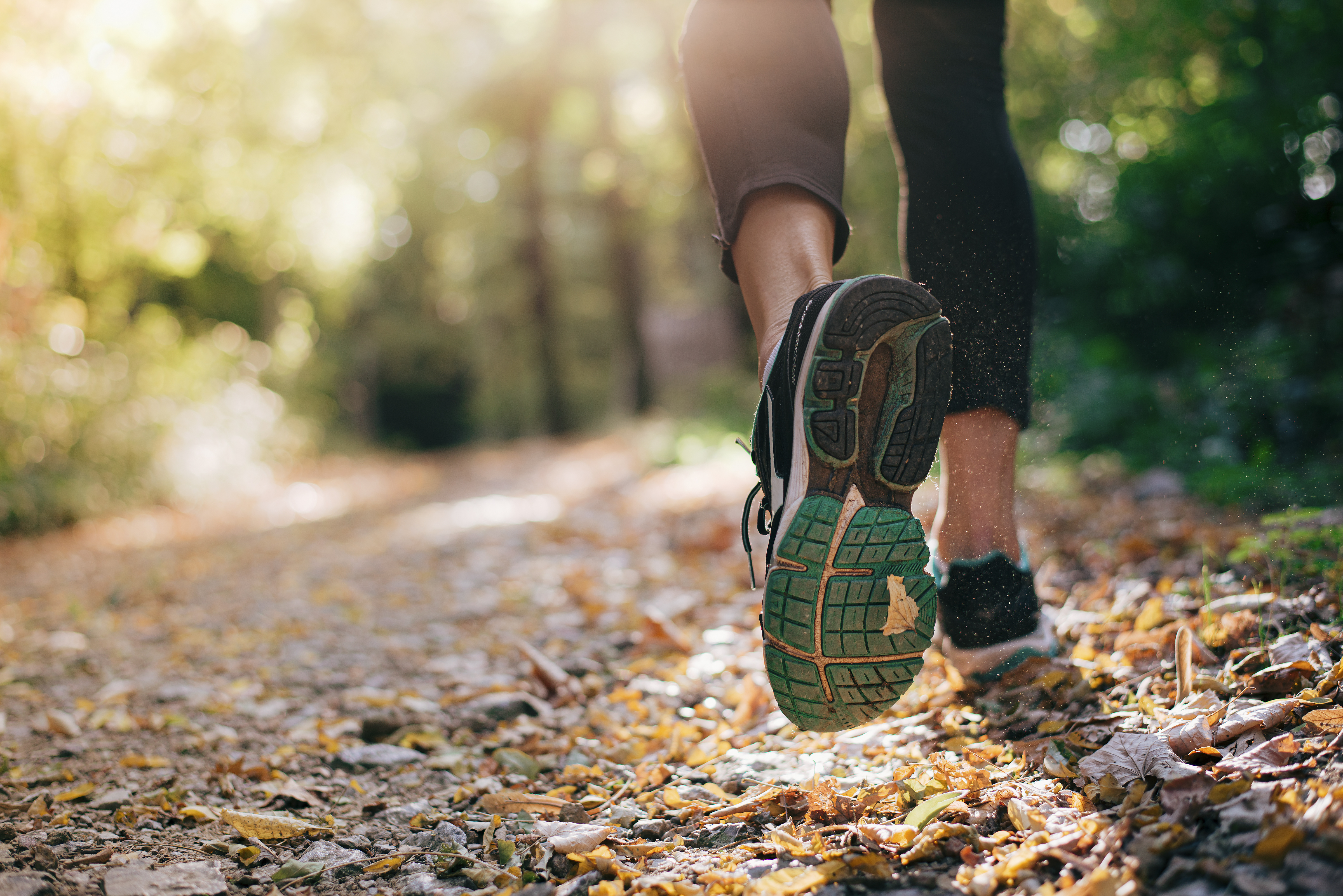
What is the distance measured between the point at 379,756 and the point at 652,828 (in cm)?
60

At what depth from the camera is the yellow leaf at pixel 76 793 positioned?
1.28 metres

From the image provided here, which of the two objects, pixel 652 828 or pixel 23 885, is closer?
pixel 23 885

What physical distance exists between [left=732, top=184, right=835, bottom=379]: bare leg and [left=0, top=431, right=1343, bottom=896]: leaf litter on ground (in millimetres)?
633

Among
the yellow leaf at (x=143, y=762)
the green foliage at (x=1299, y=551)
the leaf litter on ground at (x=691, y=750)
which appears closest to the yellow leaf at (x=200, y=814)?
the leaf litter on ground at (x=691, y=750)

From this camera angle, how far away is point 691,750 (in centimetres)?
143

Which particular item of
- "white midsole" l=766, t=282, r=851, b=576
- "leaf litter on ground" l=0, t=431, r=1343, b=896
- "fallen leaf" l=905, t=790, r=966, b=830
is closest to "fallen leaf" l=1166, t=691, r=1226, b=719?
"leaf litter on ground" l=0, t=431, r=1343, b=896

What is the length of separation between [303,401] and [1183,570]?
12.2 meters

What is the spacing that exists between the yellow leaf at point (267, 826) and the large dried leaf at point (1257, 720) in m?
1.19

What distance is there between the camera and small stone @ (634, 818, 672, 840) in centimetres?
113

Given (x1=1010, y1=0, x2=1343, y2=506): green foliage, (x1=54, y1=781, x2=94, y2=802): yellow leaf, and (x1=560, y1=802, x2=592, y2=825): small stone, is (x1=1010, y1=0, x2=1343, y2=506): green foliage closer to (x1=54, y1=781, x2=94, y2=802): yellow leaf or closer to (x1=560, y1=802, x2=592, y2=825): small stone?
(x1=560, y1=802, x2=592, y2=825): small stone

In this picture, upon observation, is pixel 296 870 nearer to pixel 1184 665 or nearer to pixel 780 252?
pixel 780 252

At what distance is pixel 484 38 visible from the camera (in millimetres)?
12562

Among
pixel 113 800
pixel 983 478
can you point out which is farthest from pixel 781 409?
pixel 113 800

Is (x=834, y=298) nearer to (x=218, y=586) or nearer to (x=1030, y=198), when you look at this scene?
(x=1030, y=198)
